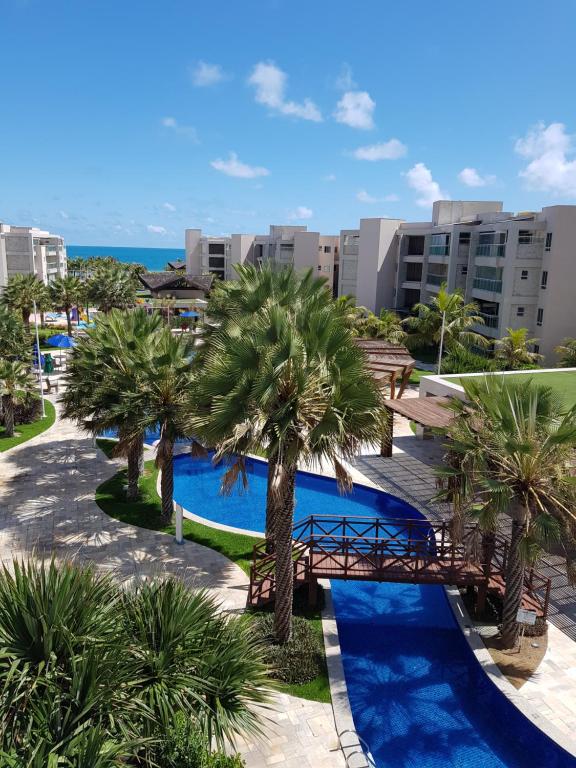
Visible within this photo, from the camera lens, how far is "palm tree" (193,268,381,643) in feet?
34.7

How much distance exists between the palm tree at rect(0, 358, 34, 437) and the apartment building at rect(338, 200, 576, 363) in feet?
102

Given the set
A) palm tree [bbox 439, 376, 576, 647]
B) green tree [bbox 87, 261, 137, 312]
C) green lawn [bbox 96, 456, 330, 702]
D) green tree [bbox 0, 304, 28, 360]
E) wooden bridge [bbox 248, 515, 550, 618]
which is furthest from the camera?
green tree [bbox 87, 261, 137, 312]

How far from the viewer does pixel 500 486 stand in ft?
35.8

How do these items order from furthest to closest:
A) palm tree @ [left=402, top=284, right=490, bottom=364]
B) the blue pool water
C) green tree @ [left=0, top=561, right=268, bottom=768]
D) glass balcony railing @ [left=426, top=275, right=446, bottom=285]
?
glass balcony railing @ [left=426, top=275, right=446, bottom=285] → palm tree @ [left=402, top=284, right=490, bottom=364] → the blue pool water → green tree @ [left=0, top=561, right=268, bottom=768]

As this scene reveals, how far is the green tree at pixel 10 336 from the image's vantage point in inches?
1031

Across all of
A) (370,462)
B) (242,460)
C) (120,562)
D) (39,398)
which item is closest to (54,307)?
(39,398)

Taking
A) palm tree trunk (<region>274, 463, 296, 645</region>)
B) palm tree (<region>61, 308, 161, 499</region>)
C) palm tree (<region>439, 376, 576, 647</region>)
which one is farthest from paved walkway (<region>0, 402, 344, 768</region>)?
palm tree (<region>439, 376, 576, 647</region>)

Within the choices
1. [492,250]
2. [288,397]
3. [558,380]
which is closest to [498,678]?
[288,397]

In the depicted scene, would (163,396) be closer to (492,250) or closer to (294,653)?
(294,653)

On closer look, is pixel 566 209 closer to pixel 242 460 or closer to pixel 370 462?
pixel 370 462

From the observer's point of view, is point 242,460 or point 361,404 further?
point 242,460

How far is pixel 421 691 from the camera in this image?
11.9 metres

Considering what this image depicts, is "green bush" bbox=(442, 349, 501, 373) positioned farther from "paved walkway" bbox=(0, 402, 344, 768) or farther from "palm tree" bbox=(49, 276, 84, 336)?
"palm tree" bbox=(49, 276, 84, 336)

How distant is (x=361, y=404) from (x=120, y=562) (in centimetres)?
896
